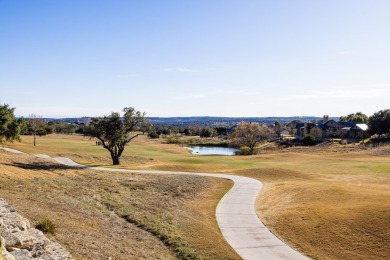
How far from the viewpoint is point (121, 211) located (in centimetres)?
A: 2206

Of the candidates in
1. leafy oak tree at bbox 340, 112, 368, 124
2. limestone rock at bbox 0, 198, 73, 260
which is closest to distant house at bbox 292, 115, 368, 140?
leafy oak tree at bbox 340, 112, 368, 124

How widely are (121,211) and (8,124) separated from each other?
3712 cm

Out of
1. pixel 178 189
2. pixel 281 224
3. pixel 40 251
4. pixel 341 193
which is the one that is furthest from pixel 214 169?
pixel 40 251

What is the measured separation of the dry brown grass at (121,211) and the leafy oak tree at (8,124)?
62.6ft

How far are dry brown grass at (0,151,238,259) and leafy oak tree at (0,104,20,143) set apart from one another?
19.1 meters

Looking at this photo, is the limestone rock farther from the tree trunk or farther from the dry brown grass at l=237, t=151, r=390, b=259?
the tree trunk

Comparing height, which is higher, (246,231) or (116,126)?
(116,126)

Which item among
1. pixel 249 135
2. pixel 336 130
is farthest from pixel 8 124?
pixel 336 130

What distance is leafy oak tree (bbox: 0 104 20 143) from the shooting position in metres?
50.0

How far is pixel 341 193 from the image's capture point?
27.2 meters

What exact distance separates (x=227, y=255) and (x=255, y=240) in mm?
3006

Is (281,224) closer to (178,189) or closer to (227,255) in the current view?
(227,255)

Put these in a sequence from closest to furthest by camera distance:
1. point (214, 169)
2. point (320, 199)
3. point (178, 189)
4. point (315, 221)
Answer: point (315, 221)
point (320, 199)
point (178, 189)
point (214, 169)

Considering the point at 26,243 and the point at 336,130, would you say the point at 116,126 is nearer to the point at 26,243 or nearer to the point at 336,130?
the point at 26,243
